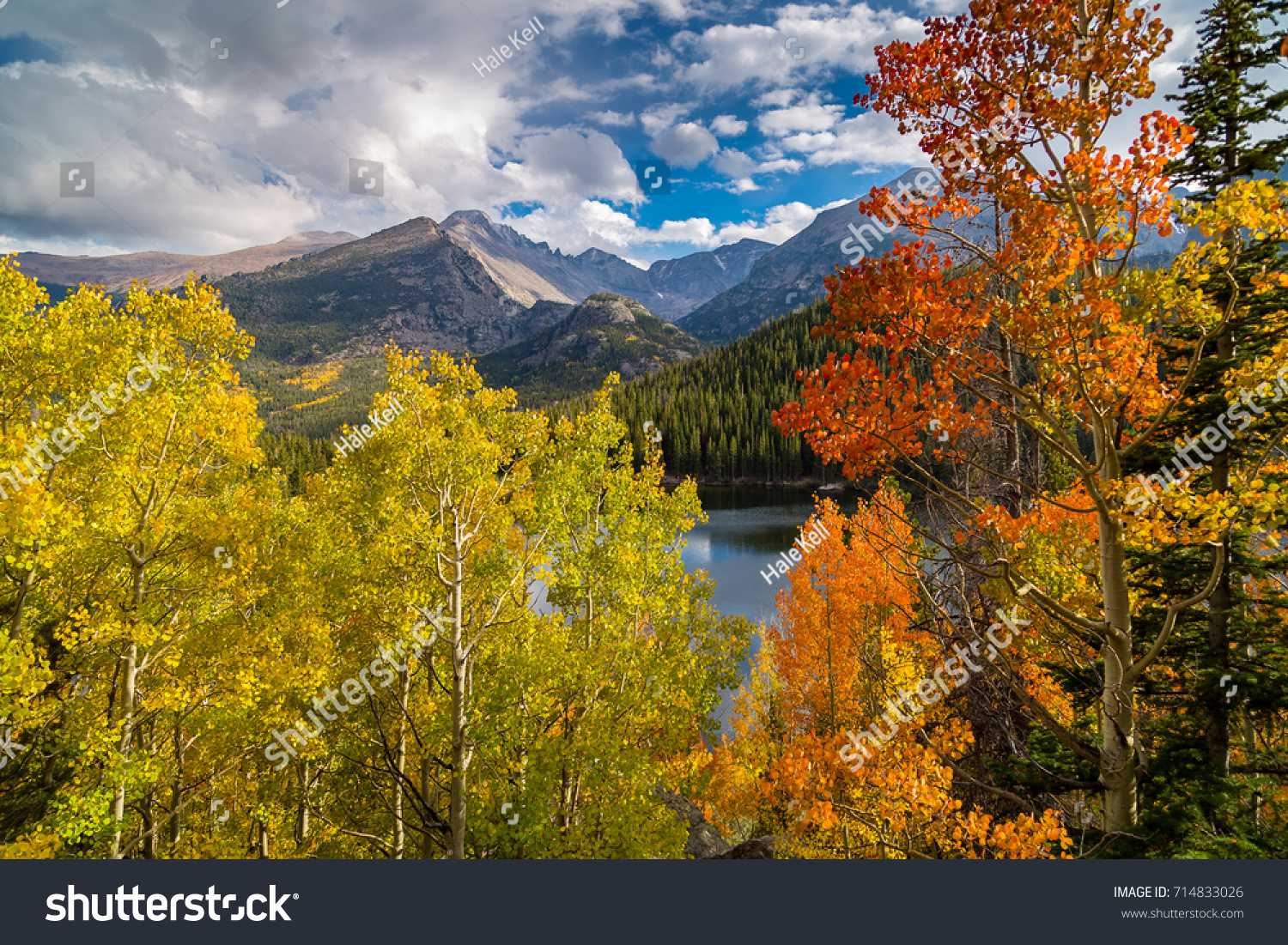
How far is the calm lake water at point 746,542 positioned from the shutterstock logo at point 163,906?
18829 millimetres

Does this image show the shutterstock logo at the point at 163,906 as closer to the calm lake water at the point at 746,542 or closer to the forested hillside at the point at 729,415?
the calm lake water at the point at 746,542

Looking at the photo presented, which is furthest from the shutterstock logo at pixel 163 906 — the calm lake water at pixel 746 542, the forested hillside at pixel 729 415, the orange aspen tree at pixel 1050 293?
the forested hillside at pixel 729 415

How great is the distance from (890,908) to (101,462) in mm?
13092

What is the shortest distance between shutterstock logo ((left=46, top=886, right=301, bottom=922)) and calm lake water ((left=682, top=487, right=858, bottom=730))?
61.8ft

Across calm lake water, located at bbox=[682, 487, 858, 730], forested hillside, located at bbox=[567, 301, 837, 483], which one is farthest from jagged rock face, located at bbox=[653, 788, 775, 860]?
forested hillside, located at bbox=[567, 301, 837, 483]

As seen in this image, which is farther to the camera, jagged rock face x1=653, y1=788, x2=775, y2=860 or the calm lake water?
the calm lake water

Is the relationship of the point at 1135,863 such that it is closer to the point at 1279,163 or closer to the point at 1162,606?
the point at 1162,606

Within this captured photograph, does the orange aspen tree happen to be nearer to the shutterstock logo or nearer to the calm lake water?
the shutterstock logo

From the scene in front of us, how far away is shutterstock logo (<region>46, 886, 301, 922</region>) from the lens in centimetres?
471

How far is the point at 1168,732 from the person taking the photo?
6.99 m

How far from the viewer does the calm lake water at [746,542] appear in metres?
38.1

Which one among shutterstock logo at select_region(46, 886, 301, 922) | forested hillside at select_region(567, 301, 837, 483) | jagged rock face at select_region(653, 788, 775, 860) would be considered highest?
forested hillside at select_region(567, 301, 837, 483)

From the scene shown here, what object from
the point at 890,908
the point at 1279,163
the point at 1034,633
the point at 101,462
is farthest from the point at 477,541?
the point at 1279,163

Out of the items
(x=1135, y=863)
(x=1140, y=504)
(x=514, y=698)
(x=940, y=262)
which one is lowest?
(x=1135, y=863)
